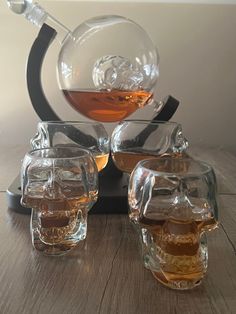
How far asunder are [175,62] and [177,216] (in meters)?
0.93

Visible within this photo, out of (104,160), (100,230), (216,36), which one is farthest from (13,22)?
(100,230)

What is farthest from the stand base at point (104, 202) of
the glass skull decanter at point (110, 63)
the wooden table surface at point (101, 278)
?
the glass skull decanter at point (110, 63)

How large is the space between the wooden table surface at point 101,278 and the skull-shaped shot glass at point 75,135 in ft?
0.45

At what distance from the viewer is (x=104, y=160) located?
0.70 metres

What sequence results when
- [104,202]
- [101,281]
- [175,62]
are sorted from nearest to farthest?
[101,281] → [104,202] → [175,62]

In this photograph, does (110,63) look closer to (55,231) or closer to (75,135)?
(75,135)

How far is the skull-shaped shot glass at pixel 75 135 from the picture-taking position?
696 mm

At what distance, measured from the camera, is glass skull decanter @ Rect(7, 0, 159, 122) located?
0.70 meters

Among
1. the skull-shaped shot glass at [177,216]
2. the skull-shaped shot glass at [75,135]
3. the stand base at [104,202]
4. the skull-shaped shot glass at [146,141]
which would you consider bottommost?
the stand base at [104,202]

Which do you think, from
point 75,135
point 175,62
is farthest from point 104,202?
point 175,62

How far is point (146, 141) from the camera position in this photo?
2.33ft

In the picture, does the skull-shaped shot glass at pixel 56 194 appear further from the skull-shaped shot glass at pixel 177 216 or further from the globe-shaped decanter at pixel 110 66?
the globe-shaped decanter at pixel 110 66

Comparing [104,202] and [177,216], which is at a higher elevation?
[177,216]

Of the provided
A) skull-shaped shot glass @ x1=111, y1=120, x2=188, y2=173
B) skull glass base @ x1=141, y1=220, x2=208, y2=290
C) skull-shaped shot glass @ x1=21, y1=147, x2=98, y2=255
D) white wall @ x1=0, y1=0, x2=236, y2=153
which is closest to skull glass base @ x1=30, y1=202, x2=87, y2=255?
skull-shaped shot glass @ x1=21, y1=147, x2=98, y2=255
